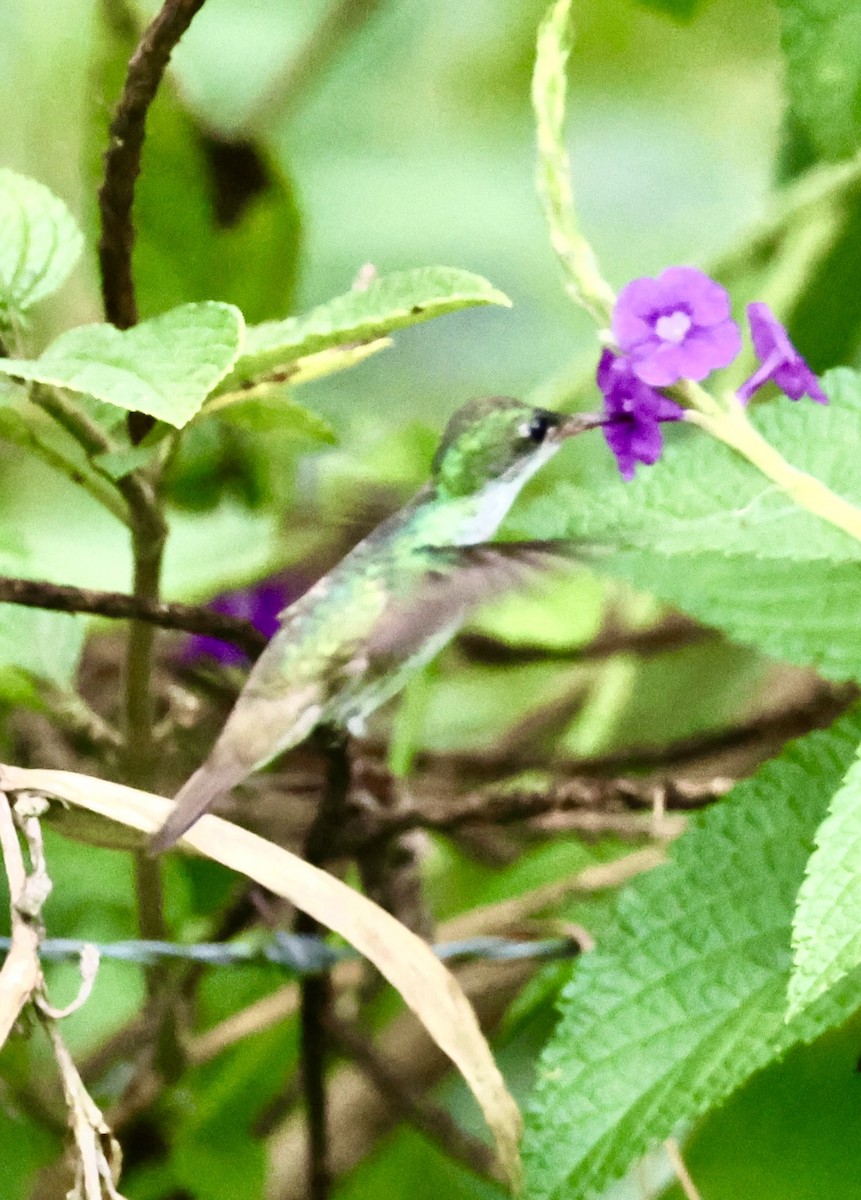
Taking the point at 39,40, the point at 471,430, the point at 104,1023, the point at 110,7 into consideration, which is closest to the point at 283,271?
the point at 110,7

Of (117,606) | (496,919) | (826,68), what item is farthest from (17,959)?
(826,68)

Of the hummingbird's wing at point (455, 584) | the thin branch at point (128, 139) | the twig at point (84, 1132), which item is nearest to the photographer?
the twig at point (84, 1132)

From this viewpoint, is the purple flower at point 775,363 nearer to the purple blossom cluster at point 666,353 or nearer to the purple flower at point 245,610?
the purple blossom cluster at point 666,353

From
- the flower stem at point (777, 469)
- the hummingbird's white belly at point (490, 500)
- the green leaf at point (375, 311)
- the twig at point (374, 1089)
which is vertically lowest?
the twig at point (374, 1089)

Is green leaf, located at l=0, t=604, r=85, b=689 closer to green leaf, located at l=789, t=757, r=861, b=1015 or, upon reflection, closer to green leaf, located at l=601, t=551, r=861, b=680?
green leaf, located at l=601, t=551, r=861, b=680

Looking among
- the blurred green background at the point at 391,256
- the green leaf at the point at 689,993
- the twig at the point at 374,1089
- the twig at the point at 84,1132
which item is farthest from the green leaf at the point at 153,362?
the twig at the point at 374,1089

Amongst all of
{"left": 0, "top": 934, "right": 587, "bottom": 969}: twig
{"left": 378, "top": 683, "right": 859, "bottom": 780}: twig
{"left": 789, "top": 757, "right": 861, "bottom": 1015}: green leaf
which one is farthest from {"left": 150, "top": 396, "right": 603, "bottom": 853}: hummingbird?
{"left": 378, "top": 683, "right": 859, "bottom": 780}: twig

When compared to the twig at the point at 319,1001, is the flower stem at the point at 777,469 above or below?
above
